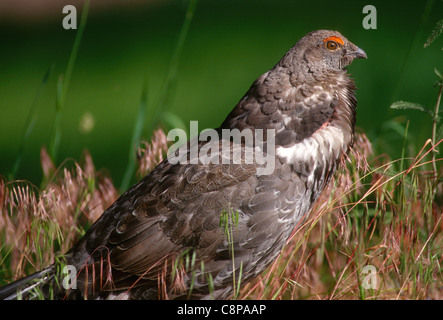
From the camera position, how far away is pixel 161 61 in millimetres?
5055

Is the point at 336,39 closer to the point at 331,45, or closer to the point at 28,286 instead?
the point at 331,45

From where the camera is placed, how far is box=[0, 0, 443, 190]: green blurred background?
15.1ft

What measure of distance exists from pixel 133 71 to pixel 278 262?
2.88 meters

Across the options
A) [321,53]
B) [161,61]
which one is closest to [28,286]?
[321,53]

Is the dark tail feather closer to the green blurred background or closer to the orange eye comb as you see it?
the orange eye comb

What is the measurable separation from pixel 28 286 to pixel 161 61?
9.38 ft

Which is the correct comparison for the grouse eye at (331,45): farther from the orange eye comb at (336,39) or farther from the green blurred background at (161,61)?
the green blurred background at (161,61)

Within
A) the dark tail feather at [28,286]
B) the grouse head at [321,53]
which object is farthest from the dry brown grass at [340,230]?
the grouse head at [321,53]

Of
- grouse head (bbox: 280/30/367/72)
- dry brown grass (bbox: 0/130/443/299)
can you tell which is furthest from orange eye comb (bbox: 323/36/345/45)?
dry brown grass (bbox: 0/130/443/299)

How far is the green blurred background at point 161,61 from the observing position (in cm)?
460

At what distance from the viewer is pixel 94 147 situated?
15.3 feet
